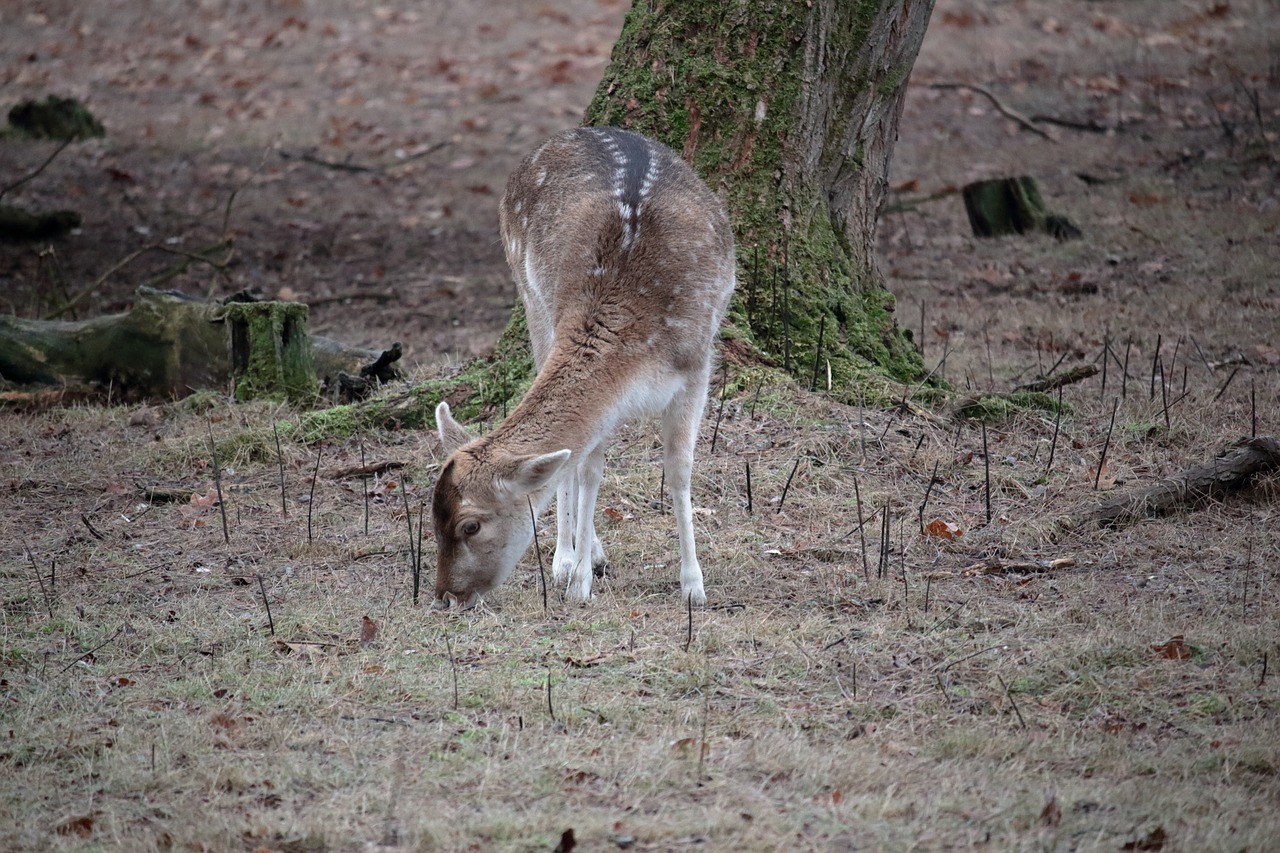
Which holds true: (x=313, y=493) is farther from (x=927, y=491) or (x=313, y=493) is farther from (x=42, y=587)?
(x=927, y=491)

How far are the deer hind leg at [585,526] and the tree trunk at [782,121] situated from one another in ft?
7.41

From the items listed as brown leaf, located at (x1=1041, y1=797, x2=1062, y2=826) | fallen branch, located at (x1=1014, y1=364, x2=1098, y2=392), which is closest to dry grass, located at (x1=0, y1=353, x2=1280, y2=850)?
brown leaf, located at (x1=1041, y1=797, x2=1062, y2=826)

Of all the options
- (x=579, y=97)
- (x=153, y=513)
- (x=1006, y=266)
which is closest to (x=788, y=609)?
(x=153, y=513)

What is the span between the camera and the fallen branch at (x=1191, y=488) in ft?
22.3

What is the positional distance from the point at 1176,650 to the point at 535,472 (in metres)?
2.59

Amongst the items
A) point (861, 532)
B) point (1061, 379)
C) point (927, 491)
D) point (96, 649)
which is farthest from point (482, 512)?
point (1061, 379)

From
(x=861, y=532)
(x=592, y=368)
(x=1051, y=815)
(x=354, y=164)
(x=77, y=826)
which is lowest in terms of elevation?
(x=354, y=164)

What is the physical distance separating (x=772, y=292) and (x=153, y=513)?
3839mm

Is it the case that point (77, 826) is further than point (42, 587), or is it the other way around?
point (42, 587)

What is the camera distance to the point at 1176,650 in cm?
522

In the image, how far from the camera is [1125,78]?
61.9ft

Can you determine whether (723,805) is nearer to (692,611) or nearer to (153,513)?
(692,611)

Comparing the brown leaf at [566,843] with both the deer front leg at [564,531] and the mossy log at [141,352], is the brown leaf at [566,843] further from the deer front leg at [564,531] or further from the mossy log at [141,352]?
the mossy log at [141,352]

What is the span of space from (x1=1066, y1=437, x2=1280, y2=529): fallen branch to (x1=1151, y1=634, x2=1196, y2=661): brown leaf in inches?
61.9
